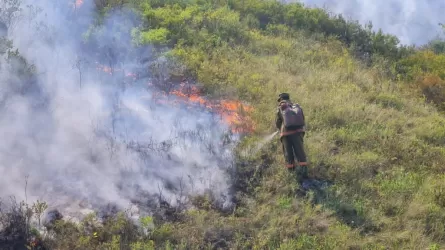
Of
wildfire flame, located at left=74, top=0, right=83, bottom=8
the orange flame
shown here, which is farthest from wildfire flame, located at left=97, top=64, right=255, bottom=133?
wildfire flame, located at left=74, top=0, right=83, bottom=8

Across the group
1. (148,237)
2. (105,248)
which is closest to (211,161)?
(148,237)

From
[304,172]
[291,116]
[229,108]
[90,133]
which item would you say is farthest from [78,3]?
[304,172]

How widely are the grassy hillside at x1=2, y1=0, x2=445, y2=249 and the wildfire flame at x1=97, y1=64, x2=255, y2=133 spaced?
234 mm

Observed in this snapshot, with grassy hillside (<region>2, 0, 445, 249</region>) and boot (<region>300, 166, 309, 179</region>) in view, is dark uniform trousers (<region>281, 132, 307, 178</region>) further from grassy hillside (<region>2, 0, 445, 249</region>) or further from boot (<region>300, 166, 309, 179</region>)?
grassy hillside (<region>2, 0, 445, 249</region>)

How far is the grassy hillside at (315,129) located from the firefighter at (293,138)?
0.20 m

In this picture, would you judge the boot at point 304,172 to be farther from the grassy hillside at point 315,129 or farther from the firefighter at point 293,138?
the grassy hillside at point 315,129

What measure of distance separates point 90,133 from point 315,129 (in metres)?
3.96

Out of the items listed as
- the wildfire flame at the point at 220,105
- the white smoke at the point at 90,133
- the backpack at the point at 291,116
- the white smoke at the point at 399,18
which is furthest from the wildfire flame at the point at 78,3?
the white smoke at the point at 399,18

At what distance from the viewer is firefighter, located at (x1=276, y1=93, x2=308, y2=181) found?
20.8ft

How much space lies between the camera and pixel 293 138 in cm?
645

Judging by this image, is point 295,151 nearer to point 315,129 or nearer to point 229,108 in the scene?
point 315,129

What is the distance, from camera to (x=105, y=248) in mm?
4820

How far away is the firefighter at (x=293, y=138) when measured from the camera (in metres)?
6.34

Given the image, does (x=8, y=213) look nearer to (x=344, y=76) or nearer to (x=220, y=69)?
(x=220, y=69)
